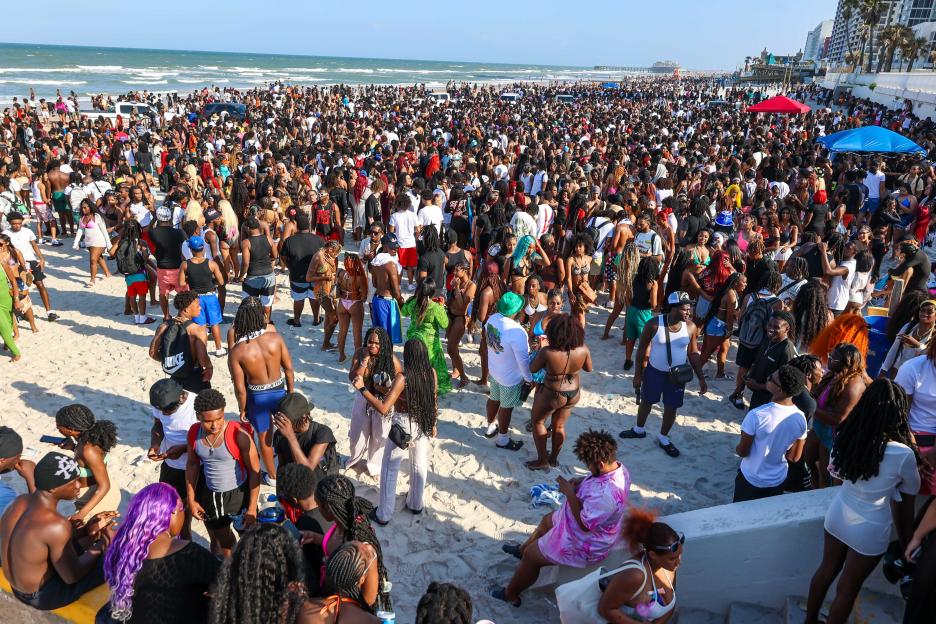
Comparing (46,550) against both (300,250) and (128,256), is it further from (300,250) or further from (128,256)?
(128,256)

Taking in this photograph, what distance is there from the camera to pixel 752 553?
340 cm

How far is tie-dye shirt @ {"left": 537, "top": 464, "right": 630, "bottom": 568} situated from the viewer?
11.0 feet

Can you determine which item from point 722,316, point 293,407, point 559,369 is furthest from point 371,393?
point 722,316

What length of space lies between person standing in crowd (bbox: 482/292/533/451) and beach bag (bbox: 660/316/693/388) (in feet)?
3.94

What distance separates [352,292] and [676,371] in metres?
3.43

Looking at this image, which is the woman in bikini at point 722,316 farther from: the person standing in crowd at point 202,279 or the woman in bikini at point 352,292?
the person standing in crowd at point 202,279

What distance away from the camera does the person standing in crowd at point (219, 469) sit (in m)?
3.53

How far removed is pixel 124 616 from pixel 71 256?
10066mm

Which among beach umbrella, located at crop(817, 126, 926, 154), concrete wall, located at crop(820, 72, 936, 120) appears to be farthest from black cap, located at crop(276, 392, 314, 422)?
concrete wall, located at crop(820, 72, 936, 120)

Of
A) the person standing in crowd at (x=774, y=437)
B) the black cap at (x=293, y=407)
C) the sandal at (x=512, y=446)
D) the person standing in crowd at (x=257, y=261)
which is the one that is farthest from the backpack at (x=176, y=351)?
the person standing in crowd at (x=774, y=437)

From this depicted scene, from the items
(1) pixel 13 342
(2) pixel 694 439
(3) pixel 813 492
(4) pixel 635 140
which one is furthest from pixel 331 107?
(3) pixel 813 492

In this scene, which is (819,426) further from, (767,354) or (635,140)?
(635,140)

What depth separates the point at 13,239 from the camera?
7434 millimetres

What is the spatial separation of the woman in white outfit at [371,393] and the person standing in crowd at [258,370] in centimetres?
61
